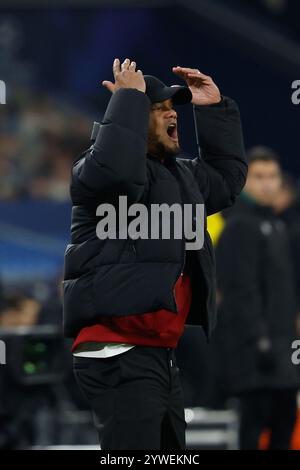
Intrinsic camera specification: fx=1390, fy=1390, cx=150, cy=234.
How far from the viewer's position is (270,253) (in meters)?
7.09

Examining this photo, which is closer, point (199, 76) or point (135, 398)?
point (135, 398)

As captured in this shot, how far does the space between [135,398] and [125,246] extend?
467 mm

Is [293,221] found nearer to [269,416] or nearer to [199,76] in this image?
[269,416]

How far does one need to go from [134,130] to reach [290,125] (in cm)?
1026

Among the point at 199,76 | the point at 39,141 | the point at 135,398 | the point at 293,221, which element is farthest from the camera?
the point at 39,141

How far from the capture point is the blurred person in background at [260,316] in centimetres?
707

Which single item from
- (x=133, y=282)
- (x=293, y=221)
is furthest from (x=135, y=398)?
(x=293, y=221)

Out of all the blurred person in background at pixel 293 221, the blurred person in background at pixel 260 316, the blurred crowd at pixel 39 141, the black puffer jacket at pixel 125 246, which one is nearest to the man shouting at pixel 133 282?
the black puffer jacket at pixel 125 246

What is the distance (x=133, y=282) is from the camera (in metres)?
4.23

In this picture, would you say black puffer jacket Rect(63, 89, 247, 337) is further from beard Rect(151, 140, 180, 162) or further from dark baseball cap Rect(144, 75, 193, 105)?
dark baseball cap Rect(144, 75, 193, 105)

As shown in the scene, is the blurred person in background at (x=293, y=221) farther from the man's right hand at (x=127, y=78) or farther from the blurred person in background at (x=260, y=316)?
the man's right hand at (x=127, y=78)

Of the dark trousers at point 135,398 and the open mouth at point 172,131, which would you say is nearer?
the dark trousers at point 135,398
